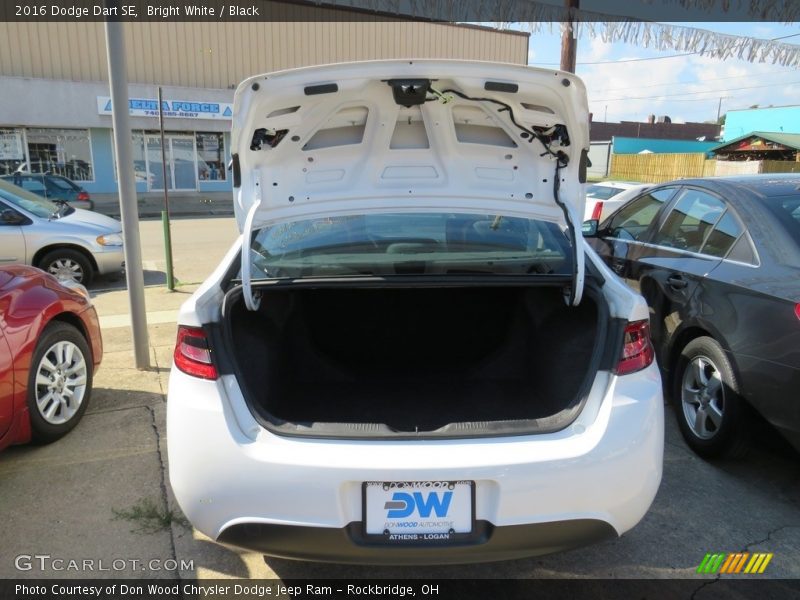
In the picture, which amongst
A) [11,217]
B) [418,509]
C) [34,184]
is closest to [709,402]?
[418,509]

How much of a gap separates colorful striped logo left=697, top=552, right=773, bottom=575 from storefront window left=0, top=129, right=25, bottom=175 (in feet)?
77.8

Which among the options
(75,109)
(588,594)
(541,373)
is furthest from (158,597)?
(75,109)

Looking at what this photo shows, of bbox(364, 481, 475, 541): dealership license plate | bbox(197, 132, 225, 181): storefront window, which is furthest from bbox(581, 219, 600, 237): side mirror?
bbox(197, 132, 225, 181): storefront window

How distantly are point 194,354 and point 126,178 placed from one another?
9.59 feet

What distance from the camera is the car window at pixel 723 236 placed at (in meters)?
3.42

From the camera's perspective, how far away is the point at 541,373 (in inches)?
115

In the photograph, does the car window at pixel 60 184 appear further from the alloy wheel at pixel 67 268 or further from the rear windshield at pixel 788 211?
the rear windshield at pixel 788 211

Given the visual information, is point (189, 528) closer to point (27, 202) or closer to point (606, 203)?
point (27, 202)

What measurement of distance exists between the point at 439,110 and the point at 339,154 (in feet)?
1.53

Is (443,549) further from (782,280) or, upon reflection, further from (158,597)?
(782,280)

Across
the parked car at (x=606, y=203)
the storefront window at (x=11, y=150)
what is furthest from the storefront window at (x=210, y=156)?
the parked car at (x=606, y=203)

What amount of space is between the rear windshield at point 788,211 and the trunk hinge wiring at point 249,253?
103 inches

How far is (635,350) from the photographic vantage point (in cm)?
220

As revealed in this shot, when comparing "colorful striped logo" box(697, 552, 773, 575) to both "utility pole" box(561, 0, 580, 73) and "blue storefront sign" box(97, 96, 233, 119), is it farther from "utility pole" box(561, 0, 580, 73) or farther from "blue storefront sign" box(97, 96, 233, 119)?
"blue storefront sign" box(97, 96, 233, 119)
